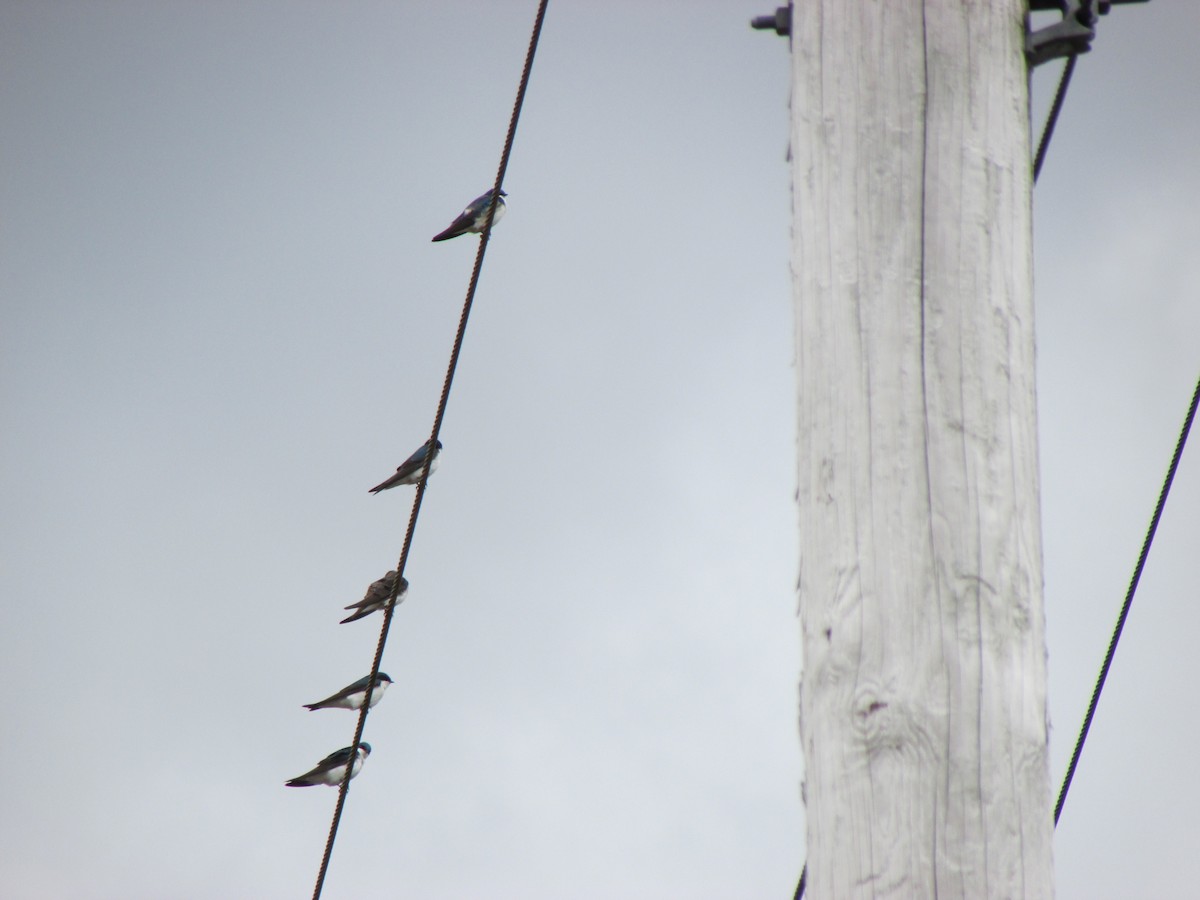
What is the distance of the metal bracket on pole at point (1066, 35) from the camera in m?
1.87

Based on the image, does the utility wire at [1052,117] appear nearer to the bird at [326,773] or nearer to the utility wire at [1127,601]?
the utility wire at [1127,601]

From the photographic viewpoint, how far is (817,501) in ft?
5.40

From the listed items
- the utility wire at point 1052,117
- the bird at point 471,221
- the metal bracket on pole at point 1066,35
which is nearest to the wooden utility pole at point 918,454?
the metal bracket on pole at point 1066,35

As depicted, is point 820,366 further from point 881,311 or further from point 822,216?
Answer: point 822,216

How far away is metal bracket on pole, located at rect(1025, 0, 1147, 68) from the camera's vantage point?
1867 millimetres

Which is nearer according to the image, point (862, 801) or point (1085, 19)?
point (862, 801)

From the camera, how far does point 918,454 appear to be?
1620 millimetres

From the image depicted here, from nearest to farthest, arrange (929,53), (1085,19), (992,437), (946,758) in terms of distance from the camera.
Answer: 1. (946,758)
2. (992,437)
3. (929,53)
4. (1085,19)

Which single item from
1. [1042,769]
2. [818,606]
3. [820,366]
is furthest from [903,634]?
[820,366]

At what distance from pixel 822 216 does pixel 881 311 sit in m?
0.16

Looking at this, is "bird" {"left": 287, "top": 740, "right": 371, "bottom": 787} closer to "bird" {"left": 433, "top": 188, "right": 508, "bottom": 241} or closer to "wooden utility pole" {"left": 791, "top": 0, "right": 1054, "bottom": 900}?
"bird" {"left": 433, "top": 188, "right": 508, "bottom": 241}

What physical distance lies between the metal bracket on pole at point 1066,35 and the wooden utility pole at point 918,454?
0.17 feet

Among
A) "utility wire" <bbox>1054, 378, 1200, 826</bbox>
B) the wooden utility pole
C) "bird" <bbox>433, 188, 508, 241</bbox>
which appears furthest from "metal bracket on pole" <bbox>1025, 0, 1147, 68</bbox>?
"bird" <bbox>433, 188, 508, 241</bbox>

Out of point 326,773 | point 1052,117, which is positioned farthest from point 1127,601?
point 326,773
